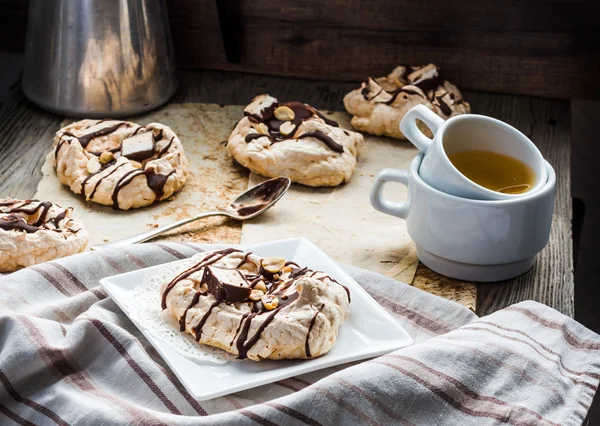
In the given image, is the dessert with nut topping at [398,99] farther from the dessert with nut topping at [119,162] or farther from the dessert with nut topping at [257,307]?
the dessert with nut topping at [257,307]

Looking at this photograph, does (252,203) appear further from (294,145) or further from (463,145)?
(463,145)

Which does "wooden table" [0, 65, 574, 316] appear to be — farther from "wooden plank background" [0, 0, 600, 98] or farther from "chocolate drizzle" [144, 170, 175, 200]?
"chocolate drizzle" [144, 170, 175, 200]

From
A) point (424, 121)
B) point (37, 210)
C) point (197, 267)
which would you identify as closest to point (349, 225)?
point (424, 121)

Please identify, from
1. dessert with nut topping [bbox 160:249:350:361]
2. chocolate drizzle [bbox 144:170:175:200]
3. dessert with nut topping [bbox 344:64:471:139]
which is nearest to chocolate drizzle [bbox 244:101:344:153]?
dessert with nut topping [bbox 344:64:471:139]

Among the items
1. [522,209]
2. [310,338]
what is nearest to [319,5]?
[522,209]

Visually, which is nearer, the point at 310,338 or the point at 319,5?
the point at 310,338

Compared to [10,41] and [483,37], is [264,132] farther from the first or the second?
[10,41]
